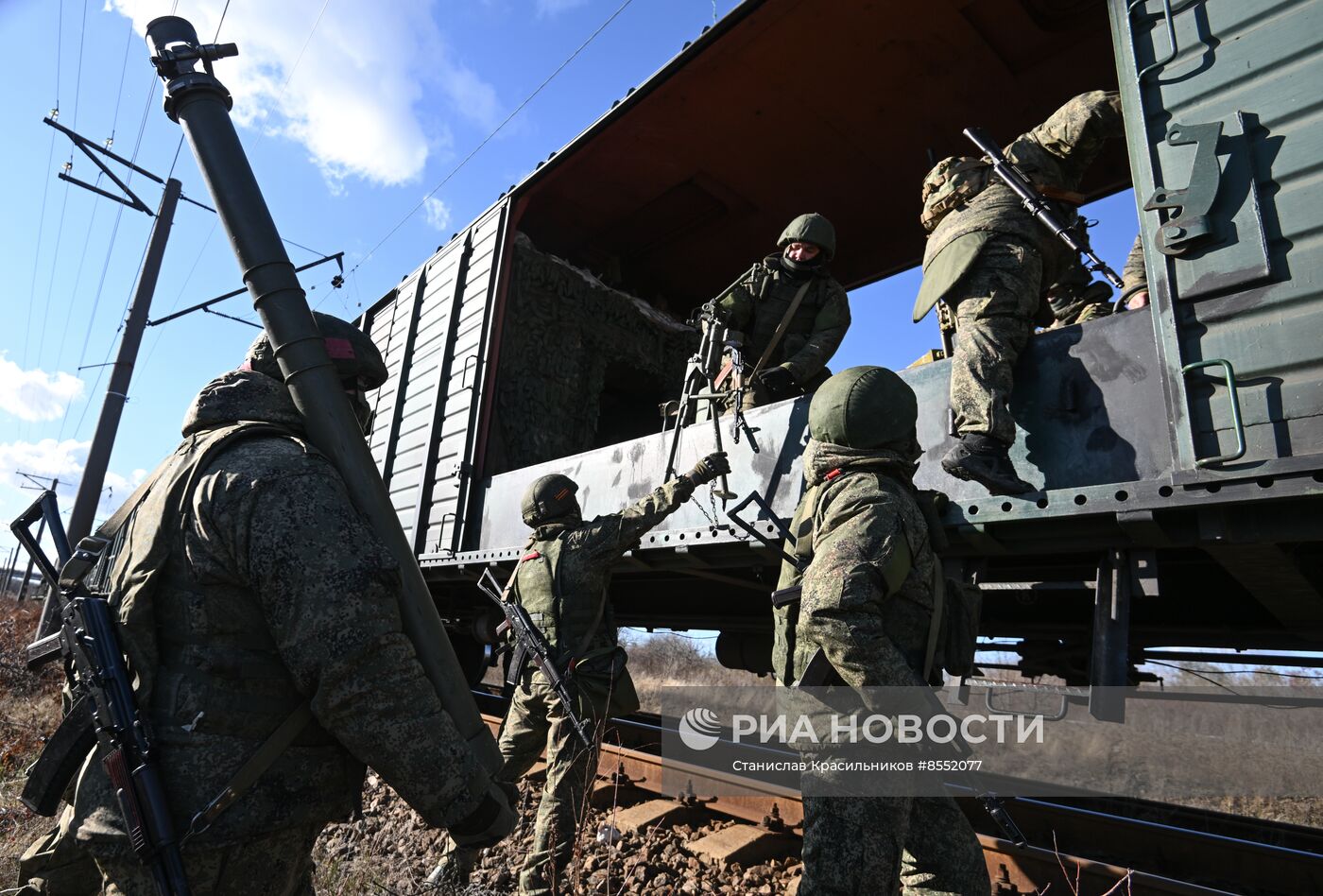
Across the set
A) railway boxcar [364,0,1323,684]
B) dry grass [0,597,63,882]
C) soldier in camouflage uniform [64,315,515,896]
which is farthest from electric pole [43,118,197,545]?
soldier in camouflage uniform [64,315,515,896]

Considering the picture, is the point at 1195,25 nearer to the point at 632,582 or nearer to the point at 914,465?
the point at 914,465

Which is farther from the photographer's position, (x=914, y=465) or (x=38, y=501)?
(x=914, y=465)

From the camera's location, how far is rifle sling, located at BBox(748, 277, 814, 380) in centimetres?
447

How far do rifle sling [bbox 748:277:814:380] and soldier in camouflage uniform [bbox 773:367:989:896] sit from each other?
1.77 meters

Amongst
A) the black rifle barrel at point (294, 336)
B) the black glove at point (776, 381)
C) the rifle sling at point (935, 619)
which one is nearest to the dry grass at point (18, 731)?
the black rifle barrel at point (294, 336)

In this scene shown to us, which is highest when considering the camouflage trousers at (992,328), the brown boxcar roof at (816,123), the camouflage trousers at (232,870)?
the brown boxcar roof at (816,123)

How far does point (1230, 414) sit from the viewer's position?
2.27 meters

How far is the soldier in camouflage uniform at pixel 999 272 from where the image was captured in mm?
2707

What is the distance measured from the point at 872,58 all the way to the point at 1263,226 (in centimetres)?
339

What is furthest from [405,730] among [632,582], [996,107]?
[996,107]

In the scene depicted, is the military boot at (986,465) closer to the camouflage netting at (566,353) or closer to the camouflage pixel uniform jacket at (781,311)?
the camouflage pixel uniform jacket at (781,311)

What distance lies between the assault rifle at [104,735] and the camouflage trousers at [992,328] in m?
2.62

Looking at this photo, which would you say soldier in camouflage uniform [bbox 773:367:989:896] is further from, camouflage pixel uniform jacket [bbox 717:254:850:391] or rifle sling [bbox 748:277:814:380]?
camouflage pixel uniform jacket [bbox 717:254:850:391]

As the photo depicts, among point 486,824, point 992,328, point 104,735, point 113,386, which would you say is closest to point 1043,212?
point 992,328
